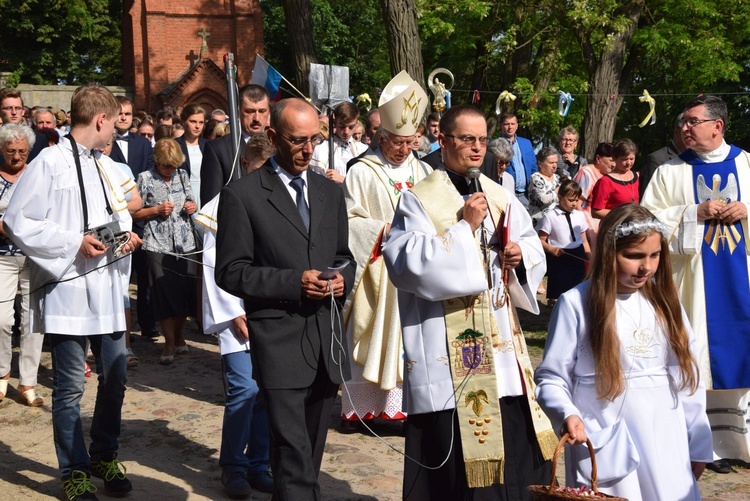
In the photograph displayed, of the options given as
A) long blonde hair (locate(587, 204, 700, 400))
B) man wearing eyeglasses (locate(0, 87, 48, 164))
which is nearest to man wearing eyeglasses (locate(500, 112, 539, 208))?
man wearing eyeglasses (locate(0, 87, 48, 164))

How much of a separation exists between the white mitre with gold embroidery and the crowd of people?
2 centimetres

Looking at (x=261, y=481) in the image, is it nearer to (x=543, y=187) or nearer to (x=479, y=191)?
(x=479, y=191)

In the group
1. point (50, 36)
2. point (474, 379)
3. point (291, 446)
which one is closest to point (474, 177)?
point (474, 379)

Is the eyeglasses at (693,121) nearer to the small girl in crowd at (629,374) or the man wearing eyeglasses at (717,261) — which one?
the man wearing eyeglasses at (717,261)

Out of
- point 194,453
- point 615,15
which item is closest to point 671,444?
point 194,453

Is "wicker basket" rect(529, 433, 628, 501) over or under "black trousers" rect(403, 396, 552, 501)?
over

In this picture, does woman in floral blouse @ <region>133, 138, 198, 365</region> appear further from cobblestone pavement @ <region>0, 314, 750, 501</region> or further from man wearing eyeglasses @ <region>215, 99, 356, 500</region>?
man wearing eyeglasses @ <region>215, 99, 356, 500</region>

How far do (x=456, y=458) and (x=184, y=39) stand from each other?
3440 cm

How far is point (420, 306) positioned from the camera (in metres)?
4.51

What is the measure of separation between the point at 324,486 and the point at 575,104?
27719mm

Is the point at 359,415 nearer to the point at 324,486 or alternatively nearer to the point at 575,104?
the point at 324,486

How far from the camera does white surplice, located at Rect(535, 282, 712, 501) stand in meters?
3.86

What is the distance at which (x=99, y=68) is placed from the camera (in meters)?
50.5

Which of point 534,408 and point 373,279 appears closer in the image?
point 534,408
